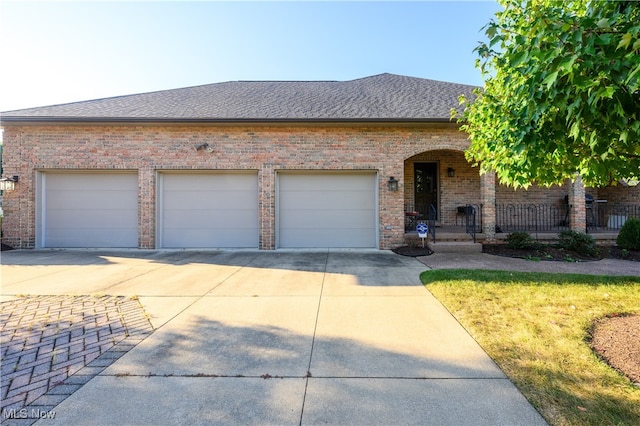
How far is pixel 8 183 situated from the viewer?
8.73 m

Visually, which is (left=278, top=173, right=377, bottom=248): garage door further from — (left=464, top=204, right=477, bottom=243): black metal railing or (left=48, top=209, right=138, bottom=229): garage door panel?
(left=48, top=209, right=138, bottom=229): garage door panel

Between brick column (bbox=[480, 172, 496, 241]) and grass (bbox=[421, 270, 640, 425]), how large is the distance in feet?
11.5

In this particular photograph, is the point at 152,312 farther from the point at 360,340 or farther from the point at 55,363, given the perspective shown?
the point at 360,340

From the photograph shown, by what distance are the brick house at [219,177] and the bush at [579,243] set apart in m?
1.40

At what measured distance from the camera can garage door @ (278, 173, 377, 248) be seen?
30.4 feet

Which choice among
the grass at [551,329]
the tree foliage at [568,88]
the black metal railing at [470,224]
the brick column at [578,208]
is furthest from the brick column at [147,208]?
the brick column at [578,208]

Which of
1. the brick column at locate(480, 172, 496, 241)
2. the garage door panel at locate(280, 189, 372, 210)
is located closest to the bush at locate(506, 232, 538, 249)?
the brick column at locate(480, 172, 496, 241)

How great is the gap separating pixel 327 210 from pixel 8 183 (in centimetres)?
979

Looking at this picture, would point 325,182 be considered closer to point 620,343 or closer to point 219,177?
point 219,177

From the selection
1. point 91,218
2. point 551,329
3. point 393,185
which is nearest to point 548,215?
point 393,185

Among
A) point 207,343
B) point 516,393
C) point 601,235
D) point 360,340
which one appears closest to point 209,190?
point 207,343

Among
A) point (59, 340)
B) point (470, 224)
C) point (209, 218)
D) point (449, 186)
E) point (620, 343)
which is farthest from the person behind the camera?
point (449, 186)

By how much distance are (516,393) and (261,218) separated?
7727 mm

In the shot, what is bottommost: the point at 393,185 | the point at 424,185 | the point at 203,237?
the point at 203,237
